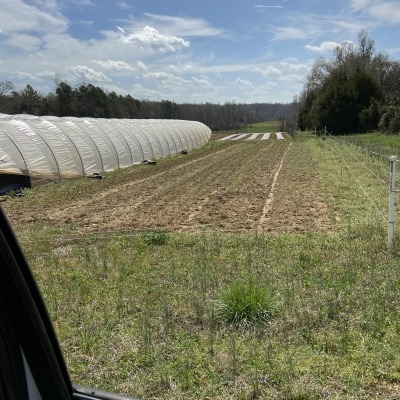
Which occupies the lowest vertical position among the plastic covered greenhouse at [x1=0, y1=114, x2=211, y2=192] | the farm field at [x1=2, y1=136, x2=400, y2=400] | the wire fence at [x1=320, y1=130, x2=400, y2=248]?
the farm field at [x1=2, y1=136, x2=400, y2=400]

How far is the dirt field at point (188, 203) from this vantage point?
29.8 feet

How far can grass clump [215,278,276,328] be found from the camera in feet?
14.0

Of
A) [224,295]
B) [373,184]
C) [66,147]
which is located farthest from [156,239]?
[66,147]

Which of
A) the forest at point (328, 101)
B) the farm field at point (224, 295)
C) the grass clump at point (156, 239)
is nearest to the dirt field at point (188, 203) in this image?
the farm field at point (224, 295)

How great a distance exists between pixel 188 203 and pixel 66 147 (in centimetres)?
812

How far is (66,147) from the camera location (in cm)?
1734

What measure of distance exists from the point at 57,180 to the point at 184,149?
17.8 meters

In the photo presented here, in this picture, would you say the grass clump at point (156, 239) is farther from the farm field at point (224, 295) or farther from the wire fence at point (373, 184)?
the wire fence at point (373, 184)

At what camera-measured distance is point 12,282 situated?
47.4 inches

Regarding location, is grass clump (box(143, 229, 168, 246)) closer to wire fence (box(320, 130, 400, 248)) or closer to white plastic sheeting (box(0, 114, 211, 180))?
wire fence (box(320, 130, 400, 248))

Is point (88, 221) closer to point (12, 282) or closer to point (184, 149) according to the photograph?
point (12, 282)

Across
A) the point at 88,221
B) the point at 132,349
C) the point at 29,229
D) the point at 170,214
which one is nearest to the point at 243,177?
the point at 170,214

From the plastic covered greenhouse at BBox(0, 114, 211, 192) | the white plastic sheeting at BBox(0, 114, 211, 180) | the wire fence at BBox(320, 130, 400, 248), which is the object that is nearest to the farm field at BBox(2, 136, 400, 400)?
the wire fence at BBox(320, 130, 400, 248)

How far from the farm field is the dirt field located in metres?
Answer: 0.08
